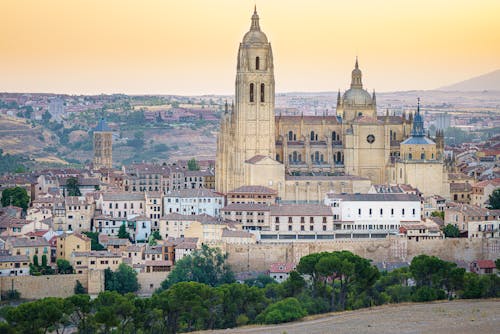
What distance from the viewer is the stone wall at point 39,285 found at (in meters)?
57.5

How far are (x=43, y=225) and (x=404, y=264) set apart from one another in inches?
623

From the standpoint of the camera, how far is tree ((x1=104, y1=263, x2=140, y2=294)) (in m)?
58.2

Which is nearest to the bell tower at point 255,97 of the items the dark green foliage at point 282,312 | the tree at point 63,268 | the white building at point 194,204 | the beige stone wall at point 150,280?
the white building at point 194,204

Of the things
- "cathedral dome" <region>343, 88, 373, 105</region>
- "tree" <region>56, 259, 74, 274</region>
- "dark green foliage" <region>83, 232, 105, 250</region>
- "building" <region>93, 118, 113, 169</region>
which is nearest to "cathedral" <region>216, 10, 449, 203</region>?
"cathedral dome" <region>343, 88, 373, 105</region>


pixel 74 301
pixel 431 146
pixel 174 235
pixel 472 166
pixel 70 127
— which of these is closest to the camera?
pixel 74 301

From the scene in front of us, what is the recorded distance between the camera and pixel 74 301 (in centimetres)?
5012

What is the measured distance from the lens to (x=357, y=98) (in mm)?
77000

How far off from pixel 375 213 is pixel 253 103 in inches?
414

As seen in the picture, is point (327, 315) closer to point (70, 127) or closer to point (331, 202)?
point (331, 202)

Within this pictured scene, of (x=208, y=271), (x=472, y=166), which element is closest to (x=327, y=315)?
(x=208, y=271)

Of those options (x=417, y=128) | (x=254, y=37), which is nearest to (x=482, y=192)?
(x=417, y=128)

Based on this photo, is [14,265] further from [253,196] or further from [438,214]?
[438,214]

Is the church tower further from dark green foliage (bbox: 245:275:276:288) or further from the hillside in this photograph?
the hillside

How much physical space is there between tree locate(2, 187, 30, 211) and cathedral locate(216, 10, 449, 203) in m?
9.58
